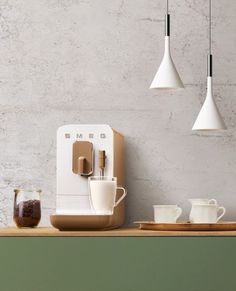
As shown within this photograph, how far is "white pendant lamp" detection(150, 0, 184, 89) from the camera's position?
9.96ft

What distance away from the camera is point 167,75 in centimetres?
305

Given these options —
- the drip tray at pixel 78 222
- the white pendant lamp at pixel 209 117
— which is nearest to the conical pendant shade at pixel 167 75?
the white pendant lamp at pixel 209 117

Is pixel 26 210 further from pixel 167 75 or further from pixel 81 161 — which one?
pixel 167 75

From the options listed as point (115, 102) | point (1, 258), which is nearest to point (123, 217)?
point (115, 102)

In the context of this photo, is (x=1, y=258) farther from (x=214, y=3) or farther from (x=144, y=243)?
(x=214, y=3)

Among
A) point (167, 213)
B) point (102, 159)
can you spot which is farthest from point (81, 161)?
point (167, 213)

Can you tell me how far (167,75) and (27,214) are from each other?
2.76 feet

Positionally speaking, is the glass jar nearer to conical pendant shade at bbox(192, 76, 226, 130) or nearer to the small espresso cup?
the small espresso cup

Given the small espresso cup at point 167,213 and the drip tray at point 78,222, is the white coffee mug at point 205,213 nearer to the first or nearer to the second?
the small espresso cup at point 167,213

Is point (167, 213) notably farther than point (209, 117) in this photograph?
No

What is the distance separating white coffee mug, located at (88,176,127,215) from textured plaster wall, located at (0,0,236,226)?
43 cm

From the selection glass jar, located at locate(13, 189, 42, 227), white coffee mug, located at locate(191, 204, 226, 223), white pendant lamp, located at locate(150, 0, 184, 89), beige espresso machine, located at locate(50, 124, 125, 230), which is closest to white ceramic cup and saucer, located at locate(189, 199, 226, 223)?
white coffee mug, located at locate(191, 204, 226, 223)

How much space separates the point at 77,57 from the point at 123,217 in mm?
788

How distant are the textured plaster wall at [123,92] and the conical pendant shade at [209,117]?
18cm
